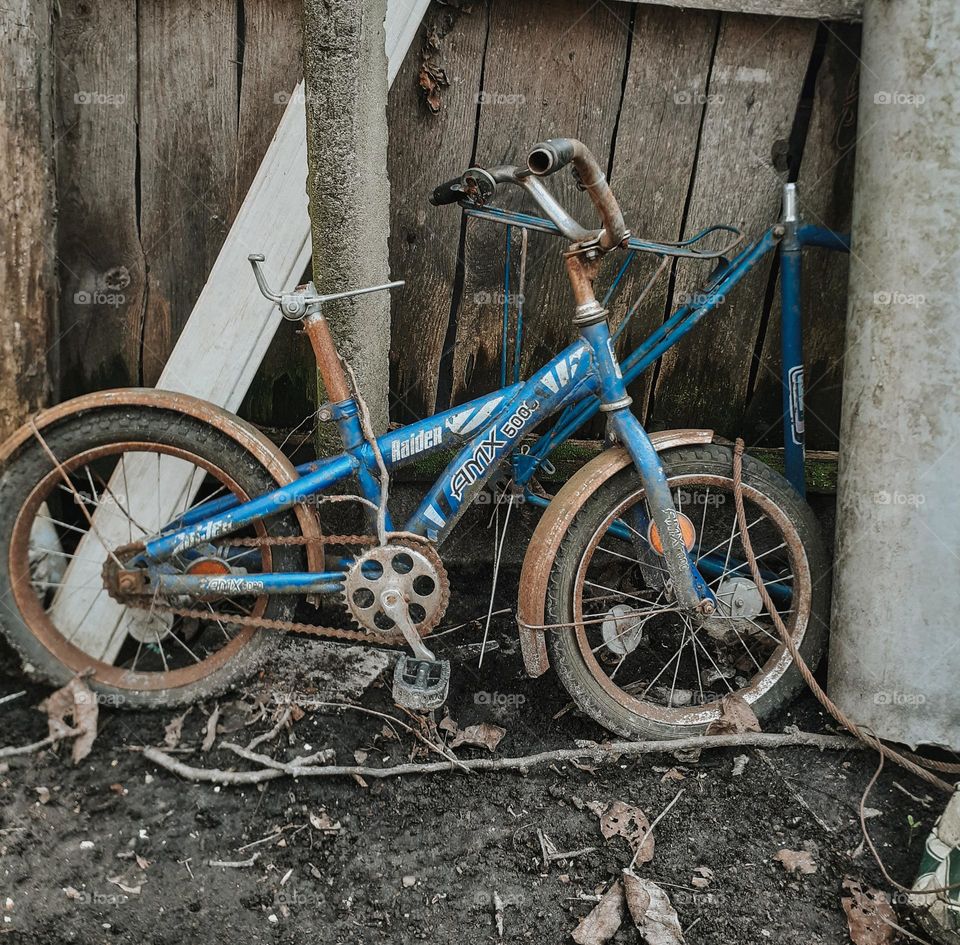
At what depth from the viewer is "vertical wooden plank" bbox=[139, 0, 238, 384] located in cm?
282

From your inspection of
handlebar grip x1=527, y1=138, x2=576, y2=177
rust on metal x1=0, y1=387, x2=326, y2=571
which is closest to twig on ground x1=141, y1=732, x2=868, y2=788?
rust on metal x1=0, y1=387, x2=326, y2=571

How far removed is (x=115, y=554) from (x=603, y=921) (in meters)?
1.81

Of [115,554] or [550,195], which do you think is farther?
[115,554]

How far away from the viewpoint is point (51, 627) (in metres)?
2.79

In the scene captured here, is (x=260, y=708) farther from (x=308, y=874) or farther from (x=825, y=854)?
(x=825, y=854)

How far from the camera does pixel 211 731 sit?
2676mm

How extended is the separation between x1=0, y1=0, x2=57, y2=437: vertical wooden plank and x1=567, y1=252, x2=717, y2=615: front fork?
69.1 inches

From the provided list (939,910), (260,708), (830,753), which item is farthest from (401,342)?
(939,910)

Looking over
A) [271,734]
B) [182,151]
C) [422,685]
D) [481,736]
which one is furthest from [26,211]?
[481,736]

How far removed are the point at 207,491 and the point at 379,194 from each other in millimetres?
1306

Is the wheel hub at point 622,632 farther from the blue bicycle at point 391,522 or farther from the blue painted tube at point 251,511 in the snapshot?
the blue painted tube at point 251,511

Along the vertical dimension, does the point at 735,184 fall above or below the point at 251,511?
above

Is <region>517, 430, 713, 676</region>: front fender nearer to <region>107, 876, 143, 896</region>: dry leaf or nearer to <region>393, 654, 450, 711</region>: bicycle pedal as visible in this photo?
<region>393, 654, 450, 711</region>: bicycle pedal

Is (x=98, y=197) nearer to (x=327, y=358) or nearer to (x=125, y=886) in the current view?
(x=327, y=358)
